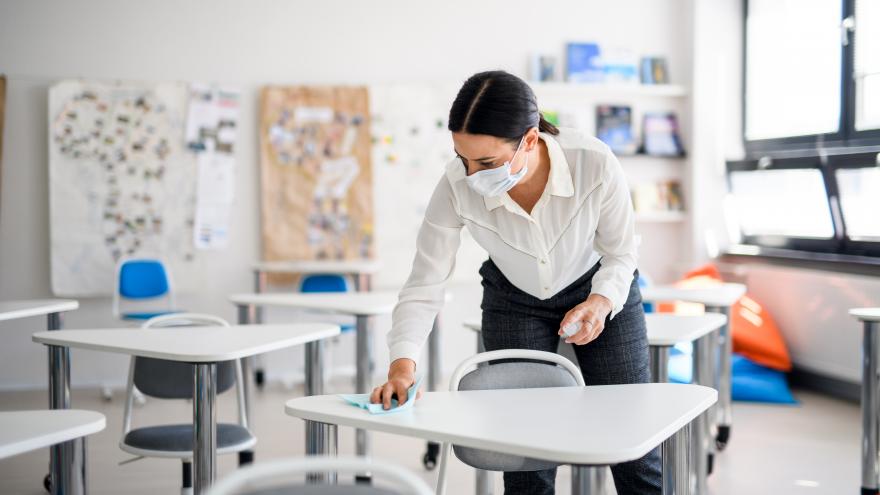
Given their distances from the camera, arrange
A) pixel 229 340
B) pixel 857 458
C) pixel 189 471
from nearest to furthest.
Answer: pixel 229 340
pixel 189 471
pixel 857 458

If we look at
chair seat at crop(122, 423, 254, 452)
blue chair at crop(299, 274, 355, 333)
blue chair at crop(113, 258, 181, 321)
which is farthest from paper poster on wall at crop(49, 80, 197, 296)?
chair seat at crop(122, 423, 254, 452)

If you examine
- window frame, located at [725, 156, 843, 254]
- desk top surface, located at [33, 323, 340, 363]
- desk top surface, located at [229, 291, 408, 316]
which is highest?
window frame, located at [725, 156, 843, 254]

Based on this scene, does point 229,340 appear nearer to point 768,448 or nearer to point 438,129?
point 768,448

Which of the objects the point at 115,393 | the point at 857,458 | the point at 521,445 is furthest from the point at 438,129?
the point at 521,445

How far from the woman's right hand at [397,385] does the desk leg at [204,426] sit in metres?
0.73

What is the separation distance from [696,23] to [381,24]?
224 centimetres

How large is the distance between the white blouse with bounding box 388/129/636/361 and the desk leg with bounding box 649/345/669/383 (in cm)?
69

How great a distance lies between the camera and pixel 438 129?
5.89 metres

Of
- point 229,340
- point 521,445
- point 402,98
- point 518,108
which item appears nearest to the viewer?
point 521,445

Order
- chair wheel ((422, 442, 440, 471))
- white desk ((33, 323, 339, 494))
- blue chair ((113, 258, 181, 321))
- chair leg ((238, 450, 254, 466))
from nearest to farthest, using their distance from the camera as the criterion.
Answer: white desk ((33, 323, 339, 494))
chair leg ((238, 450, 254, 466))
chair wheel ((422, 442, 440, 471))
blue chair ((113, 258, 181, 321))

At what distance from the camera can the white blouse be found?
7.02 ft

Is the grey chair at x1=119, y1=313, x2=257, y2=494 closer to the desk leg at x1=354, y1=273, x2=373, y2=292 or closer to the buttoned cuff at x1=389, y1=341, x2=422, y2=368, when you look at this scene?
the buttoned cuff at x1=389, y1=341, x2=422, y2=368

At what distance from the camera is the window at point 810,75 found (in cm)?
509

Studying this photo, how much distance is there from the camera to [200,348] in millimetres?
2541
